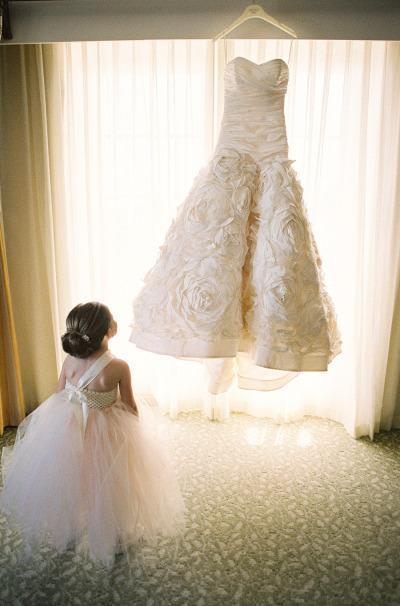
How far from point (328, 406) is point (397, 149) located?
1.54 meters

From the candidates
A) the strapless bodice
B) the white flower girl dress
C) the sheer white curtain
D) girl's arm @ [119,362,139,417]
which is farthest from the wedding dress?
the sheer white curtain

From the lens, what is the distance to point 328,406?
276 cm

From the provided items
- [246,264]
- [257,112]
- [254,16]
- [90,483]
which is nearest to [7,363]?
[90,483]

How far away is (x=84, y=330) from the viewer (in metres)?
1.59

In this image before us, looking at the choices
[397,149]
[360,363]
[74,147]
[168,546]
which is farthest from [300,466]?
[74,147]

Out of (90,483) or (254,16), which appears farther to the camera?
(254,16)

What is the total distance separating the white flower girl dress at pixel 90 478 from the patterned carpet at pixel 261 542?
0.11m

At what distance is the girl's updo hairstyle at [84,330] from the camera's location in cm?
159

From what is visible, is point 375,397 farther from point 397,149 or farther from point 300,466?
point 397,149

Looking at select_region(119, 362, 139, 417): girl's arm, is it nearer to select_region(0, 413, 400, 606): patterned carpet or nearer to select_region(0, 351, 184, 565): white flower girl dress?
select_region(0, 351, 184, 565): white flower girl dress

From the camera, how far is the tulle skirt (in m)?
1.54

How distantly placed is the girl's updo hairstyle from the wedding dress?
0.46ft

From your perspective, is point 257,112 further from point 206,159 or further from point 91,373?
point 91,373

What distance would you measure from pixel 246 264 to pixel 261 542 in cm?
111
